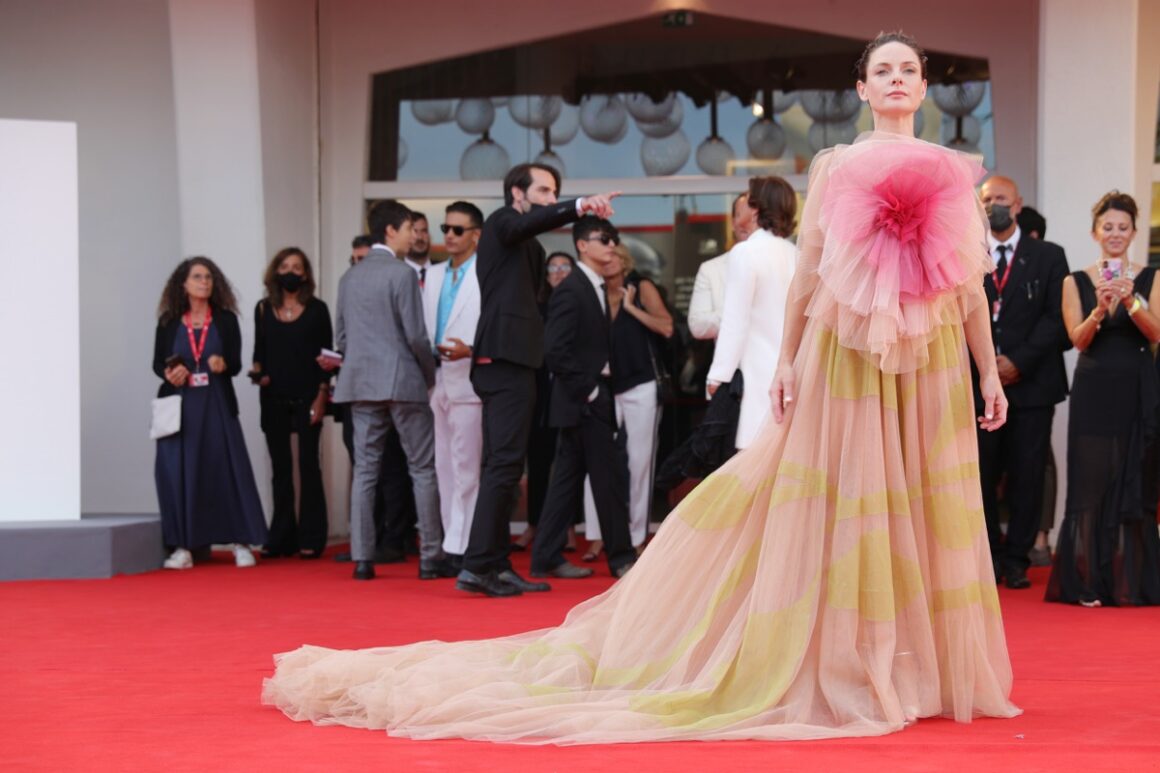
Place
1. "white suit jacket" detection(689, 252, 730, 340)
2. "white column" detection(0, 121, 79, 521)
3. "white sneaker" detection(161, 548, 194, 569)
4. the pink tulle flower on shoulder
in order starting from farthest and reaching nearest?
"white sneaker" detection(161, 548, 194, 569) < "white suit jacket" detection(689, 252, 730, 340) < "white column" detection(0, 121, 79, 521) < the pink tulle flower on shoulder

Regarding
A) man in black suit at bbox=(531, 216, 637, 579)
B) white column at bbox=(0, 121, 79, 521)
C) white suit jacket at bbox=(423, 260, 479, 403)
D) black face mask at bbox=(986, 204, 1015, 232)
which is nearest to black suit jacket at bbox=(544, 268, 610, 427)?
man in black suit at bbox=(531, 216, 637, 579)

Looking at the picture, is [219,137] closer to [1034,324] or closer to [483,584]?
[483,584]

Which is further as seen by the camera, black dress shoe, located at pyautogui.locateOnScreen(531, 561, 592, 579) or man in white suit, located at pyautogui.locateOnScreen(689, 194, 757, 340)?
man in white suit, located at pyautogui.locateOnScreen(689, 194, 757, 340)

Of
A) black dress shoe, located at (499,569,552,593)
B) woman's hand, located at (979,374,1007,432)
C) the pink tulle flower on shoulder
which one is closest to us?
the pink tulle flower on shoulder

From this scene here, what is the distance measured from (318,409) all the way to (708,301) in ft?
8.14

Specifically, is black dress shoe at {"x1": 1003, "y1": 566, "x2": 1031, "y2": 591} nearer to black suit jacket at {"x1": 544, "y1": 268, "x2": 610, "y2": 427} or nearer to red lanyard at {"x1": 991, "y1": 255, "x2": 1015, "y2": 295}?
red lanyard at {"x1": 991, "y1": 255, "x2": 1015, "y2": 295}

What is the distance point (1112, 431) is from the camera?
22.8 ft

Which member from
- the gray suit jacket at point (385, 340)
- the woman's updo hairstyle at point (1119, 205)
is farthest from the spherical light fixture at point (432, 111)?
the woman's updo hairstyle at point (1119, 205)

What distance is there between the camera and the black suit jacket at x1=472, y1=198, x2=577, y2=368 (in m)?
6.77

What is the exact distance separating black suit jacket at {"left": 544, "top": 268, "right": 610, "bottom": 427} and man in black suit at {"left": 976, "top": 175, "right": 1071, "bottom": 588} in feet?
6.22

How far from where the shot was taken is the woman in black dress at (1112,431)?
6.79m

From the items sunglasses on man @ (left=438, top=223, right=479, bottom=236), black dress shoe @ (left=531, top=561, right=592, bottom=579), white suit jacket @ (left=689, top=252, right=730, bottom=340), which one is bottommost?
black dress shoe @ (left=531, top=561, right=592, bottom=579)

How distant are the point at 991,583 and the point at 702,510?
787mm

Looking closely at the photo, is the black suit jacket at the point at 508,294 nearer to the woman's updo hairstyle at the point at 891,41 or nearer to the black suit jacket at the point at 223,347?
the black suit jacket at the point at 223,347
